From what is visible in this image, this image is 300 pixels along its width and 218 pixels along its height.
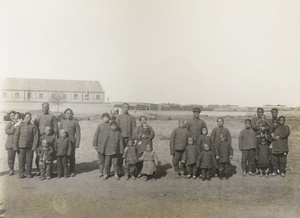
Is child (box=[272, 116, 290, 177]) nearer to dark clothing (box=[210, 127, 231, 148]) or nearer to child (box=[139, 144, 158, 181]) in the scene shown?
dark clothing (box=[210, 127, 231, 148])

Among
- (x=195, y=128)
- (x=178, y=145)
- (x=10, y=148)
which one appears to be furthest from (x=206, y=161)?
(x=10, y=148)

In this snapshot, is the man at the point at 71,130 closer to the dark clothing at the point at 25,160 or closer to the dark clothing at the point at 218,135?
the dark clothing at the point at 25,160

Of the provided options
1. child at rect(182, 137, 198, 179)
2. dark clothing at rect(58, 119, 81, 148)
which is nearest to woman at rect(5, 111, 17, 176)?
dark clothing at rect(58, 119, 81, 148)

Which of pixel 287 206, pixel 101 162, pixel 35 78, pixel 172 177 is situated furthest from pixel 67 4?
pixel 287 206

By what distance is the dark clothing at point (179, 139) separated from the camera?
504cm

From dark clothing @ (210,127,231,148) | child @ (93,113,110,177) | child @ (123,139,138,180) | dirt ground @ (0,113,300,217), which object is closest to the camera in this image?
dirt ground @ (0,113,300,217)

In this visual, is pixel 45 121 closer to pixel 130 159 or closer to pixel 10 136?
pixel 10 136

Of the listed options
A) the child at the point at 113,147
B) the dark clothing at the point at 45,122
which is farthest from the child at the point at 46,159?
the child at the point at 113,147

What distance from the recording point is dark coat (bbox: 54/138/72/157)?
15.7 feet

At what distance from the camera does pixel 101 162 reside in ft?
16.4

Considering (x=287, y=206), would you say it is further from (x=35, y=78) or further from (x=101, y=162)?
(x=35, y=78)

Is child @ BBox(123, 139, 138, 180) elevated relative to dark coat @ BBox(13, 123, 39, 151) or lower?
lower

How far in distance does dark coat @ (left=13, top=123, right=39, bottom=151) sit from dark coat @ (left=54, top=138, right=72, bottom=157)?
429mm

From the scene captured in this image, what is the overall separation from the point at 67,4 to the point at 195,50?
2776 mm
